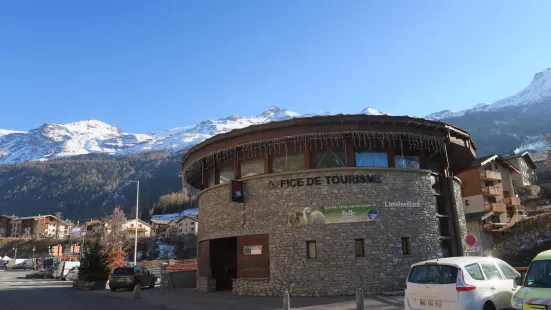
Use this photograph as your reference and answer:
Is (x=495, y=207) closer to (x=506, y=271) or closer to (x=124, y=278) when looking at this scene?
(x=124, y=278)

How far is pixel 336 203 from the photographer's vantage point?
62.5 ft

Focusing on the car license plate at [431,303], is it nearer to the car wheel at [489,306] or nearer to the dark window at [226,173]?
the car wheel at [489,306]

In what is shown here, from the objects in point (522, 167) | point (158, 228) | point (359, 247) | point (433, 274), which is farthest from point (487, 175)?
point (158, 228)

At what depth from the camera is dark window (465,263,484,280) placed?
395 inches

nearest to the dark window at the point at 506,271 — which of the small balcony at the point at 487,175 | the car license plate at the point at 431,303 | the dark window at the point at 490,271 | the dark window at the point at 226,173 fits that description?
the dark window at the point at 490,271

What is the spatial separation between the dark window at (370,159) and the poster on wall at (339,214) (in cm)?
216

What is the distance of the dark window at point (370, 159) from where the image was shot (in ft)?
65.7

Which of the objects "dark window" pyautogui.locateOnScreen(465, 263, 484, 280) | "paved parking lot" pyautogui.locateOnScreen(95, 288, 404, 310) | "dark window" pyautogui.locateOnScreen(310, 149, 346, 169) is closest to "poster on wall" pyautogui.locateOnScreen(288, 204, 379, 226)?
"dark window" pyautogui.locateOnScreen(310, 149, 346, 169)

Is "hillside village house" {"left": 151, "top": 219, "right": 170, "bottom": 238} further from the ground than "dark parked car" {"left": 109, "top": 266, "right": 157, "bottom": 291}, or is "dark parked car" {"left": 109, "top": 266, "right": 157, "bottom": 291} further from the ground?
"hillside village house" {"left": 151, "top": 219, "right": 170, "bottom": 238}

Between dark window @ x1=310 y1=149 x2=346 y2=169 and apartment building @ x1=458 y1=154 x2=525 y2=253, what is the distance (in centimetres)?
4098

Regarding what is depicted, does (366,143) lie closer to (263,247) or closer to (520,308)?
(263,247)

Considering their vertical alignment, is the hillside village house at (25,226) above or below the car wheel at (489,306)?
above

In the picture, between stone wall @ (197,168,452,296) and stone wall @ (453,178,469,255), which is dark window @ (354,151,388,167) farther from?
stone wall @ (453,178,469,255)

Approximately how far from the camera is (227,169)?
75.5 ft
